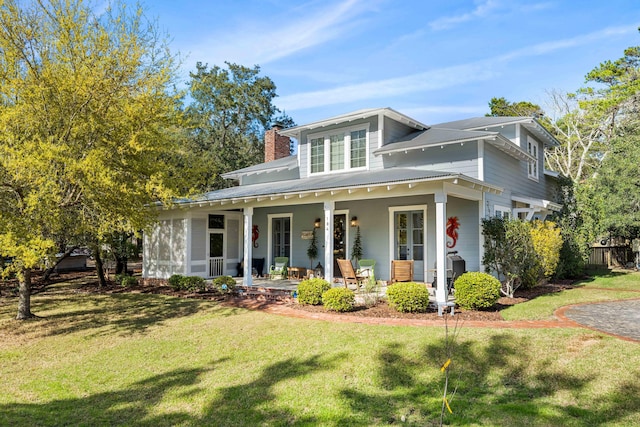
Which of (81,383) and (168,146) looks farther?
(168,146)

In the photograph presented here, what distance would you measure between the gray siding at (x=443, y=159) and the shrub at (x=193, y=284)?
22.9ft

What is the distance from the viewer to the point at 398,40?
13023 millimetres

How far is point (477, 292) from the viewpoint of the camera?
8.40m

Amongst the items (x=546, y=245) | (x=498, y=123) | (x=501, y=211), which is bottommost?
(x=546, y=245)

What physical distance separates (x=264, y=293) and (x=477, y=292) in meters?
5.83

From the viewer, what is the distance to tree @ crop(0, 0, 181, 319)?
24.3 ft

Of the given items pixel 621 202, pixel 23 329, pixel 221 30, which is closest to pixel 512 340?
pixel 23 329

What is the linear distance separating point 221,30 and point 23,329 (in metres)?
9.22

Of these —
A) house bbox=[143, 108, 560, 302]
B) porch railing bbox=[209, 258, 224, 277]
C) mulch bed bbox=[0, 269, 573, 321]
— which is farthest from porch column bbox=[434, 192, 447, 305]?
porch railing bbox=[209, 258, 224, 277]

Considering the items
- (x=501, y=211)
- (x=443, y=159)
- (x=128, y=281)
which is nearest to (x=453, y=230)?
(x=501, y=211)

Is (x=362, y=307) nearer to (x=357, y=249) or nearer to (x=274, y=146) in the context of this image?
(x=357, y=249)

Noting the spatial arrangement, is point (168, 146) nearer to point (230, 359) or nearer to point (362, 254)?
point (230, 359)

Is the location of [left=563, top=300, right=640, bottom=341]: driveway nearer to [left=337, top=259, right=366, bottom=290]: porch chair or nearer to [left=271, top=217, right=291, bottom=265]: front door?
[left=337, top=259, right=366, bottom=290]: porch chair

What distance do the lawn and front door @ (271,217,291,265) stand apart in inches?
297
